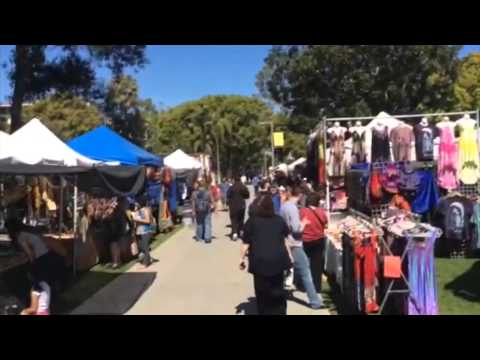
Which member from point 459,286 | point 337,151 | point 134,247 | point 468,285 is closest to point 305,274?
point 459,286

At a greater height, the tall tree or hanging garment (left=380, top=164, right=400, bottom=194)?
the tall tree

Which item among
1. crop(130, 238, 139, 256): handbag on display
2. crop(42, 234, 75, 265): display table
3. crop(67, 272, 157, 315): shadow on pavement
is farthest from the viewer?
crop(130, 238, 139, 256): handbag on display

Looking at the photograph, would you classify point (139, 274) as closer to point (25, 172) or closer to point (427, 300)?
point (25, 172)

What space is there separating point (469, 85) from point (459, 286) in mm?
35362

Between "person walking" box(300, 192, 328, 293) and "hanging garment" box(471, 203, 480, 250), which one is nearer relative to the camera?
"person walking" box(300, 192, 328, 293)

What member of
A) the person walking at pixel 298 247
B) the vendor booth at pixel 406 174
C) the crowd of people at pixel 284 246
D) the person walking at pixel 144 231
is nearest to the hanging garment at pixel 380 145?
the vendor booth at pixel 406 174

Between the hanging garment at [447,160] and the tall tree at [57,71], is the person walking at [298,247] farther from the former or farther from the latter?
the tall tree at [57,71]

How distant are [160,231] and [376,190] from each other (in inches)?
407

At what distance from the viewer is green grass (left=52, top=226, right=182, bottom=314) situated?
9.29 metres

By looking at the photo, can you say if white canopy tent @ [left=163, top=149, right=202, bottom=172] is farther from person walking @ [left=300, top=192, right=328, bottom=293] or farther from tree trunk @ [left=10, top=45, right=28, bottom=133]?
person walking @ [left=300, top=192, right=328, bottom=293]

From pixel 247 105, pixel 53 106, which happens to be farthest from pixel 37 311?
pixel 247 105

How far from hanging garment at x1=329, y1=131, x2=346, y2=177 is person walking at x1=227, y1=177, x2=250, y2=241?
206 inches

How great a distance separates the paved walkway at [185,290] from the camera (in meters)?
8.88

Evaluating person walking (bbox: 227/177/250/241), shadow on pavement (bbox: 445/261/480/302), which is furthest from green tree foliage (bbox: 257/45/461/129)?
shadow on pavement (bbox: 445/261/480/302)
